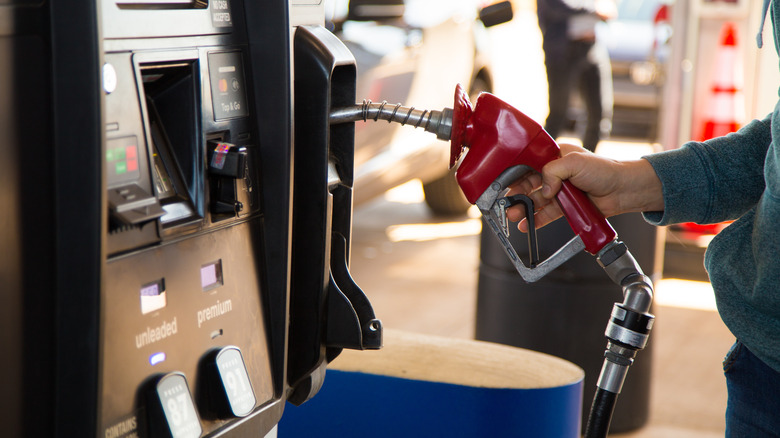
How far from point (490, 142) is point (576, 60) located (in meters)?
4.73

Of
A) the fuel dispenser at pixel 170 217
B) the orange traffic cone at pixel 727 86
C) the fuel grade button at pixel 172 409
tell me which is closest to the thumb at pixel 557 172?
the fuel dispenser at pixel 170 217

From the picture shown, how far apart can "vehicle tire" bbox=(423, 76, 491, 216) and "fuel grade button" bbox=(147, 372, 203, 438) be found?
4.81m

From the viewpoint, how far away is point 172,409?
3.28ft

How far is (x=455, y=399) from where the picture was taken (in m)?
1.88

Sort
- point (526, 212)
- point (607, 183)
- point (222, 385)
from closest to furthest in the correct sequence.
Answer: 1. point (222, 385)
2. point (526, 212)
3. point (607, 183)

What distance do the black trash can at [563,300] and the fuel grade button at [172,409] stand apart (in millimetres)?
1940

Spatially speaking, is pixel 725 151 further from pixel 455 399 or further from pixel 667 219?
pixel 455 399

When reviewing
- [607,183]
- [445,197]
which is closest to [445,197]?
[445,197]

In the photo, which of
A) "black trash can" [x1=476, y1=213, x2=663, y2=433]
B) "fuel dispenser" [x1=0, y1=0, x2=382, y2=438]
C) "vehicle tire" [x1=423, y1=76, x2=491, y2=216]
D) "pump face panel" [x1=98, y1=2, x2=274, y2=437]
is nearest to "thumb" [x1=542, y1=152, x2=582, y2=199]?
"fuel dispenser" [x1=0, y1=0, x2=382, y2=438]

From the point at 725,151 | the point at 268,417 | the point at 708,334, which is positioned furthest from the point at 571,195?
the point at 708,334

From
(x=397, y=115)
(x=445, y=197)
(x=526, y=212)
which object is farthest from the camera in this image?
(x=445, y=197)

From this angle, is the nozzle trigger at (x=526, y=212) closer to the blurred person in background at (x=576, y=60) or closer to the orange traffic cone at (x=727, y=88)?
the orange traffic cone at (x=727, y=88)

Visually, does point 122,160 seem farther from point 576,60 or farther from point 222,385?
point 576,60

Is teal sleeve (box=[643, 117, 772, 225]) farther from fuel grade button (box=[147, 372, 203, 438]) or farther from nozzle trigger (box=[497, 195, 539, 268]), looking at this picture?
fuel grade button (box=[147, 372, 203, 438])
